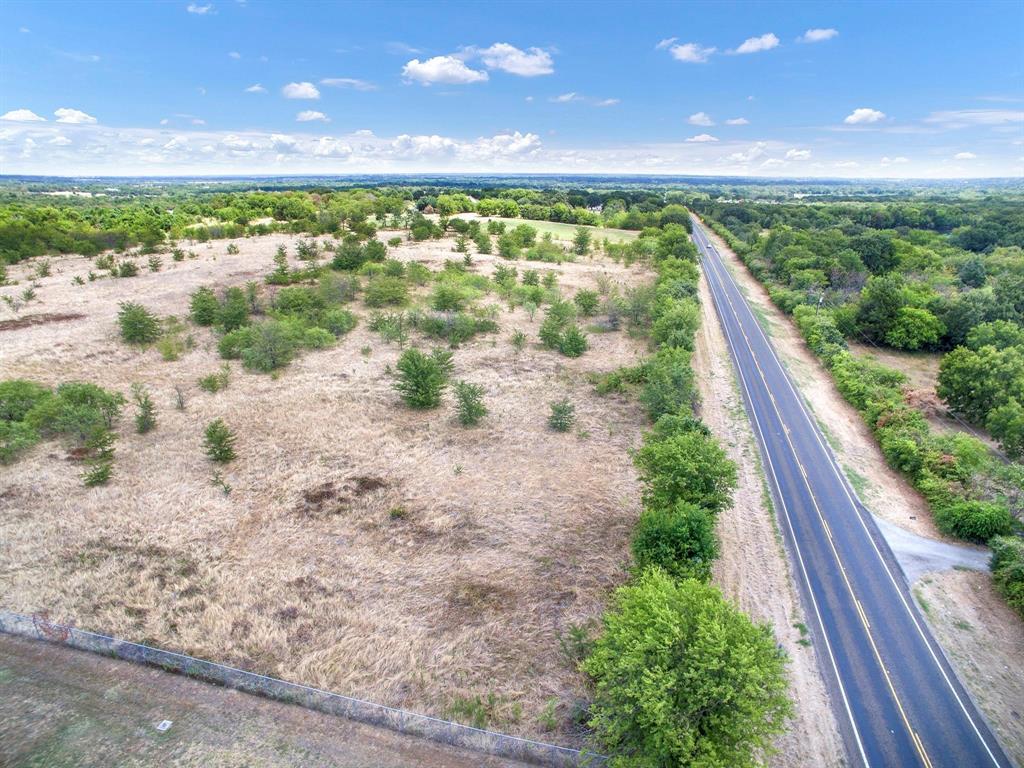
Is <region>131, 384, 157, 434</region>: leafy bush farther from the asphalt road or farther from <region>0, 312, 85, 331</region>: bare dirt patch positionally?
the asphalt road

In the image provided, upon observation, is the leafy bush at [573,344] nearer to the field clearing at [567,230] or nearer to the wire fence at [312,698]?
the wire fence at [312,698]

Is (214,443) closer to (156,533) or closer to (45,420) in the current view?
(156,533)

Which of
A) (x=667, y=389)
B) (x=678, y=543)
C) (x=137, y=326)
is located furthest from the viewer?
(x=137, y=326)

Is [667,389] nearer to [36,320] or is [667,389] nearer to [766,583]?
[766,583]

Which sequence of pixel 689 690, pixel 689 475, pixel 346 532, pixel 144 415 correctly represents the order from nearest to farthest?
pixel 689 690 < pixel 689 475 < pixel 346 532 < pixel 144 415

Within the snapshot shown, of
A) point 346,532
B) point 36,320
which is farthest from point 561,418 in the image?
point 36,320

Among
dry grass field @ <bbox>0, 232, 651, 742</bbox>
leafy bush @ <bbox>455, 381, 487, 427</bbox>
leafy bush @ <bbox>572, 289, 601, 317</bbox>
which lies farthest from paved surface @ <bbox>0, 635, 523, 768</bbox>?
leafy bush @ <bbox>572, 289, 601, 317</bbox>
